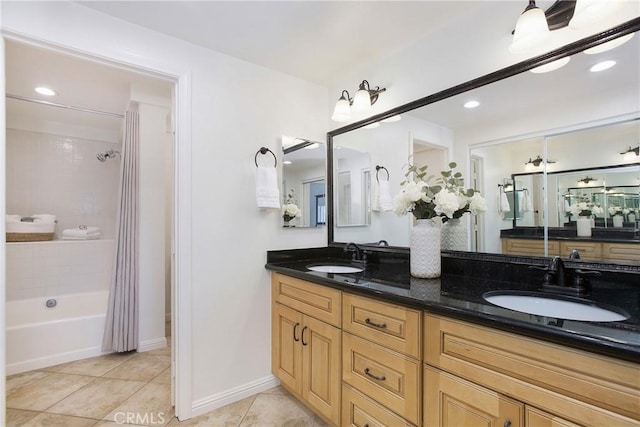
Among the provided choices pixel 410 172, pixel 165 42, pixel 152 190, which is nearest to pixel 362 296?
pixel 410 172

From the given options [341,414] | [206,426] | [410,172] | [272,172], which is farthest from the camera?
[272,172]

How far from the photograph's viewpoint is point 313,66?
209cm

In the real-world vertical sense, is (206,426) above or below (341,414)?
below

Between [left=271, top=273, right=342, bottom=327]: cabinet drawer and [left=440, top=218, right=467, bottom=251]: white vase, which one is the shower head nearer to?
[left=271, top=273, right=342, bottom=327]: cabinet drawer

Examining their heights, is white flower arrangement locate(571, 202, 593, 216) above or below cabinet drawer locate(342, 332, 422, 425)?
above

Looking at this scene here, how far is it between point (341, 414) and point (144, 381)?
1.59m

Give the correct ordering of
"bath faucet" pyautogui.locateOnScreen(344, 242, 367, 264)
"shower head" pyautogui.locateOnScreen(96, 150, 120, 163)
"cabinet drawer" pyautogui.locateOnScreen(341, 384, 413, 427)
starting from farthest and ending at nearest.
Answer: "shower head" pyautogui.locateOnScreen(96, 150, 120, 163), "bath faucet" pyautogui.locateOnScreen(344, 242, 367, 264), "cabinet drawer" pyautogui.locateOnScreen(341, 384, 413, 427)

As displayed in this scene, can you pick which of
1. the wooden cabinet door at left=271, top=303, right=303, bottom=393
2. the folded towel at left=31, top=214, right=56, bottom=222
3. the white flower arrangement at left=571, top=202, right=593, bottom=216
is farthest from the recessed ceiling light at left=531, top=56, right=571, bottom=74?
the folded towel at left=31, top=214, right=56, bottom=222

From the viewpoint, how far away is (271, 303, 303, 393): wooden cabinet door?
5.85 ft

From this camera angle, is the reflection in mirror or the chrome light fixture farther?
the reflection in mirror

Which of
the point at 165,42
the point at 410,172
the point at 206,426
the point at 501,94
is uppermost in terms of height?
the point at 165,42

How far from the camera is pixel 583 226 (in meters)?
1.24

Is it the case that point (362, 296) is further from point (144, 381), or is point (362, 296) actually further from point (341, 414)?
point (144, 381)

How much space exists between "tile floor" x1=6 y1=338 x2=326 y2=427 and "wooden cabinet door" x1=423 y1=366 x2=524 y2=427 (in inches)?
36.6
